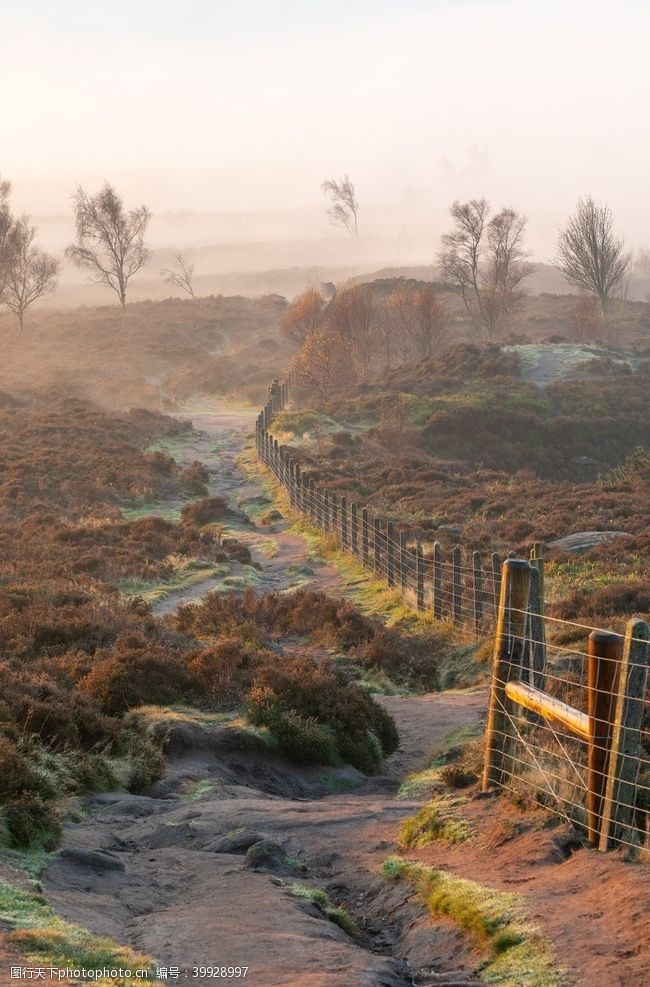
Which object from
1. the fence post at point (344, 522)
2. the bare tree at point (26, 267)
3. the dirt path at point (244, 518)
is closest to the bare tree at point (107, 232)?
the bare tree at point (26, 267)

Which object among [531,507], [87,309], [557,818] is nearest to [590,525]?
[531,507]

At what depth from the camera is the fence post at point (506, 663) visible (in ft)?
24.4

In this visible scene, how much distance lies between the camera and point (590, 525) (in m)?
22.1

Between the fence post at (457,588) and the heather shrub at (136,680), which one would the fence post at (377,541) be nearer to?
the fence post at (457,588)

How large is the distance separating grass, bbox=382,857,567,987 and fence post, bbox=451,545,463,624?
30.3 ft

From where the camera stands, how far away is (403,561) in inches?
712

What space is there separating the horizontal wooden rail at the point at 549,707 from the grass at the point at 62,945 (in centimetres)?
279

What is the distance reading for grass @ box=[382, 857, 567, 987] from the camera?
4688 millimetres

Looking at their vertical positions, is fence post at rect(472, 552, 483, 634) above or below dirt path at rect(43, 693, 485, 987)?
above

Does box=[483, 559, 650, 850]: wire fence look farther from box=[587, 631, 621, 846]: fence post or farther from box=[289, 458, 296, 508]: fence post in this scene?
box=[289, 458, 296, 508]: fence post

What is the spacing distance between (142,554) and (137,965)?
697 inches

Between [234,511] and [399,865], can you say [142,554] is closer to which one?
[234,511]

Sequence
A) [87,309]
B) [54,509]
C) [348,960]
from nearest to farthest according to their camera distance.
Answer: [348,960] → [54,509] → [87,309]

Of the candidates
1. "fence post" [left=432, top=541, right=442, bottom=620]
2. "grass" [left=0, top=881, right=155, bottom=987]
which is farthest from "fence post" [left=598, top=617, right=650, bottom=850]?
"fence post" [left=432, top=541, right=442, bottom=620]
